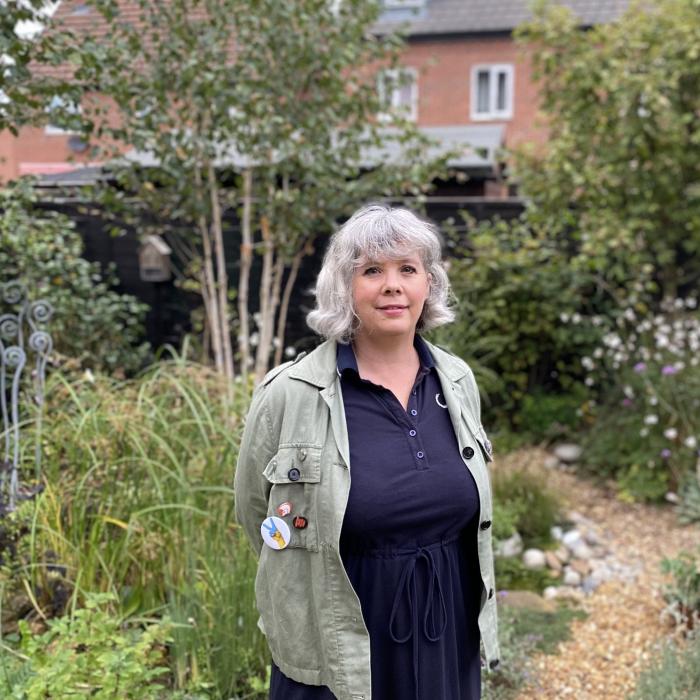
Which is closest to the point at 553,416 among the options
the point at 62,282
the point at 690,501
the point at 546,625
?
the point at 690,501

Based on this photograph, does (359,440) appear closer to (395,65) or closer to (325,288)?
(325,288)

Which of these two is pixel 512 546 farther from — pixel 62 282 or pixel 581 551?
pixel 62 282

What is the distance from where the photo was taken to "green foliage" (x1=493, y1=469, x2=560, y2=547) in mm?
4797

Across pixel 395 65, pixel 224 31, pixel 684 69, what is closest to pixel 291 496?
pixel 224 31

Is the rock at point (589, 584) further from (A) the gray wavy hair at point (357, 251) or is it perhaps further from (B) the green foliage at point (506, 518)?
(A) the gray wavy hair at point (357, 251)

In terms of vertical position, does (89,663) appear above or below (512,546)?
above

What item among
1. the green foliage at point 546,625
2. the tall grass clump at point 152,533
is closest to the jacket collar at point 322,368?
the tall grass clump at point 152,533

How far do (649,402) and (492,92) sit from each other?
623 inches

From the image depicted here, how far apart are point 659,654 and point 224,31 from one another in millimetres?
4179

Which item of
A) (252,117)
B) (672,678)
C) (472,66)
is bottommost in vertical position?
(672,678)

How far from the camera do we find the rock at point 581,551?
15.3 feet

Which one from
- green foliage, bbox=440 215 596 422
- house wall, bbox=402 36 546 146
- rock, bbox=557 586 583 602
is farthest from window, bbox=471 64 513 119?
rock, bbox=557 586 583 602

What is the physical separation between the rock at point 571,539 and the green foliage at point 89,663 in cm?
288

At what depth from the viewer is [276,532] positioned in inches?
73.2
